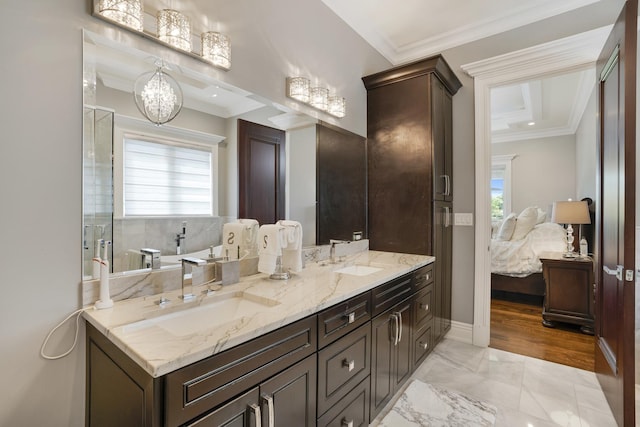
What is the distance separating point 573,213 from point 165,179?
4.31m

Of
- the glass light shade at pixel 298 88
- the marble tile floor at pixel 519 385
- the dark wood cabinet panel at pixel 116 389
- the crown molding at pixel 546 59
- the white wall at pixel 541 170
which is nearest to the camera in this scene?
the dark wood cabinet panel at pixel 116 389

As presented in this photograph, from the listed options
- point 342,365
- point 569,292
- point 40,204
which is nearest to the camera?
point 40,204

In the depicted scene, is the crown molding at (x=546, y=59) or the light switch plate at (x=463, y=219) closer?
the crown molding at (x=546, y=59)

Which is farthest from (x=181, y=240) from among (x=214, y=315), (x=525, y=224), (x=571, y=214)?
(x=525, y=224)

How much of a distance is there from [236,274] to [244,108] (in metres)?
0.93

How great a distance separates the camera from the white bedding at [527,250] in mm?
3791

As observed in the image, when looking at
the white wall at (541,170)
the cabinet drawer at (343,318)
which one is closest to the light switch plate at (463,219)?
the cabinet drawer at (343,318)

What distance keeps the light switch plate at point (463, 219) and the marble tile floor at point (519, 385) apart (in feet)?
3.64

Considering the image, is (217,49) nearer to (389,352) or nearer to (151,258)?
(151,258)

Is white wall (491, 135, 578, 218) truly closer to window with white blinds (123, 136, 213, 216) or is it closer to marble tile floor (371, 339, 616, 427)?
marble tile floor (371, 339, 616, 427)

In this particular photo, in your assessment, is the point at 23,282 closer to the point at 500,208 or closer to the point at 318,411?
the point at 318,411

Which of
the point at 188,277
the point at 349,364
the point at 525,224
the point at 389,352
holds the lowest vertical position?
the point at 389,352

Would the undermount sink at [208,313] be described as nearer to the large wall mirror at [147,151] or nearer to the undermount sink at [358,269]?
the large wall mirror at [147,151]

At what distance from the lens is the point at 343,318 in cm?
146
